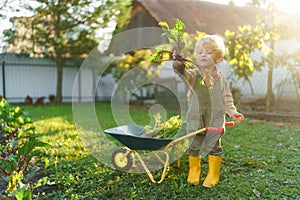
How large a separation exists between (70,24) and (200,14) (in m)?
6.07

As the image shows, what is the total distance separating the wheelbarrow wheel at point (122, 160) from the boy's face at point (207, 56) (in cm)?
116

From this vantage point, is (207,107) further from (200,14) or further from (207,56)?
(200,14)

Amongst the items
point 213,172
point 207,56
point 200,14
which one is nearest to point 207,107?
point 207,56

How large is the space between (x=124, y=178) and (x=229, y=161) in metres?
1.32

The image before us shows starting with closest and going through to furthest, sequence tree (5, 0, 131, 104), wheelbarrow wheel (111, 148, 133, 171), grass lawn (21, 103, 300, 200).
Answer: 1. grass lawn (21, 103, 300, 200)
2. wheelbarrow wheel (111, 148, 133, 171)
3. tree (5, 0, 131, 104)

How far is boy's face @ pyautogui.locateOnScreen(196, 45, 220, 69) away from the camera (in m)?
2.91

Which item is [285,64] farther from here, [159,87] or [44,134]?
[44,134]

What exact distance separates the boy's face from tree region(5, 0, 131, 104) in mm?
9963

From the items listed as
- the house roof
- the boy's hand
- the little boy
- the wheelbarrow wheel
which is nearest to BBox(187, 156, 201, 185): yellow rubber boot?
the little boy

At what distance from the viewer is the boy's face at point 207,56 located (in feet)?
9.55

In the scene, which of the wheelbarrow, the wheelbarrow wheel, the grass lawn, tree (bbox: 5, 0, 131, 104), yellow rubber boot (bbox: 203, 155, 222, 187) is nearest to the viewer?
the wheelbarrow

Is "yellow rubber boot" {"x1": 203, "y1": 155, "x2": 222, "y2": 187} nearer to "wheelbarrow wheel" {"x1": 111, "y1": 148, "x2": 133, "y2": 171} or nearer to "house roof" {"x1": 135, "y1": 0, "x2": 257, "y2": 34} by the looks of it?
"wheelbarrow wheel" {"x1": 111, "y1": 148, "x2": 133, "y2": 171}

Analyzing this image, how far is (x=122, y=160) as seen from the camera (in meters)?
3.33

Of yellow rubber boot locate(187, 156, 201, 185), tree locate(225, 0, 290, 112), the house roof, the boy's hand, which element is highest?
the house roof
